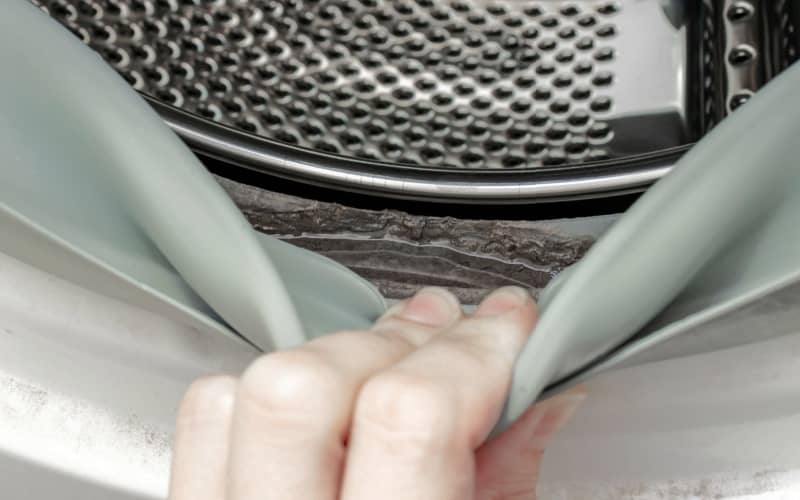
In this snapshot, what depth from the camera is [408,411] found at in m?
0.21

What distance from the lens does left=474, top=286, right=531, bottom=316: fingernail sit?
0.96 feet

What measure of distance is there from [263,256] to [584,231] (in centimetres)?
23

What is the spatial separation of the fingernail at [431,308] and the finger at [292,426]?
0.27 ft

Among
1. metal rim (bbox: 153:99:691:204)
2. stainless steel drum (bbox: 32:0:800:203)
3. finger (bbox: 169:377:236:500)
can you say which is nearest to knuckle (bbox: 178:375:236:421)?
finger (bbox: 169:377:236:500)

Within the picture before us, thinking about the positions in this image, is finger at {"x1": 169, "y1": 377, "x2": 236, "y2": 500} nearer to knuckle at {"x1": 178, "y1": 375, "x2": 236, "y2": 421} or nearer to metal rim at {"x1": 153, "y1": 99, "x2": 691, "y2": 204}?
knuckle at {"x1": 178, "y1": 375, "x2": 236, "y2": 421}

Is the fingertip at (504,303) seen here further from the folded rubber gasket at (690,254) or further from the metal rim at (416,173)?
the metal rim at (416,173)

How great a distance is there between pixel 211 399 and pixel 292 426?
4cm

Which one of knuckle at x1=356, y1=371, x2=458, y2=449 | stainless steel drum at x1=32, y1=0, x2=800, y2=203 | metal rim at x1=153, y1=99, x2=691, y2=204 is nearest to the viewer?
knuckle at x1=356, y1=371, x2=458, y2=449

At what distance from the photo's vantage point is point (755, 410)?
0.32 metres

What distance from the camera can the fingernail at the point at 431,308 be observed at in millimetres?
306

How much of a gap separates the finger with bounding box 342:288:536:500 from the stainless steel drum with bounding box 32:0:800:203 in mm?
420

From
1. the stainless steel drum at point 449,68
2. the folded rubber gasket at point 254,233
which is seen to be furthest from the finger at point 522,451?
the stainless steel drum at point 449,68

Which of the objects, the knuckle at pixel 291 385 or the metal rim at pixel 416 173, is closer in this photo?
the knuckle at pixel 291 385

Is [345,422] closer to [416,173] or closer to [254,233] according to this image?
[254,233]
